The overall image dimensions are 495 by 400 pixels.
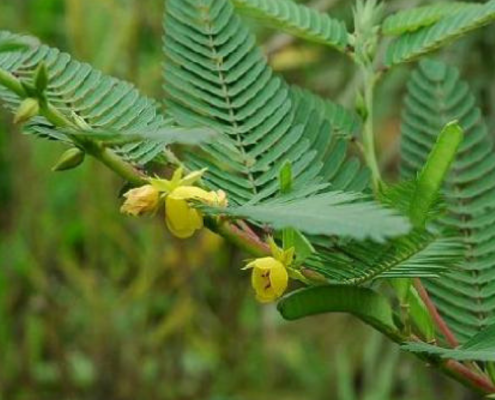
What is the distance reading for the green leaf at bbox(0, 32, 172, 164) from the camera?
493 millimetres

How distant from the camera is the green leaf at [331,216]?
14.5 inches

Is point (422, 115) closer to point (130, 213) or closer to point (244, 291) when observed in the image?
point (130, 213)

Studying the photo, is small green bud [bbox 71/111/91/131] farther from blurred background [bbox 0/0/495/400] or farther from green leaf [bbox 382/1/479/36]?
blurred background [bbox 0/0/495/400]

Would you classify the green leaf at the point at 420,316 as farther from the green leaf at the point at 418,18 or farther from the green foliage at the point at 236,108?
the green leaf at the point at 418,18

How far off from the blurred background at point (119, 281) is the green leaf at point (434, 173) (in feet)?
4.08

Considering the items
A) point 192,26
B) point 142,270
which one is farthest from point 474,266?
point 142,270

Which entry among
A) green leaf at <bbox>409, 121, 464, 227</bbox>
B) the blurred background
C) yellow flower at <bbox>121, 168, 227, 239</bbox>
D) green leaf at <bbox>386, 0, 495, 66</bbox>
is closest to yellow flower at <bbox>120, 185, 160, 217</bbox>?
yellow flower at <bbox>121, 168, 227, 239</bbox>

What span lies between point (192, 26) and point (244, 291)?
130 cm

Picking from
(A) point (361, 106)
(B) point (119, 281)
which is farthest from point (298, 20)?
(B) point (119, 281)

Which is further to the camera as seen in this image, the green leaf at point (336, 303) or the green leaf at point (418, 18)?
the green leaf at point (418, 18)

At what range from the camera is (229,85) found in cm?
57

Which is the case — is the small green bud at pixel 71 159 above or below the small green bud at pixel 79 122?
below

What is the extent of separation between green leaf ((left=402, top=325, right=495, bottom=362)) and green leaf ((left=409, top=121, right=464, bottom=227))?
59 millimetres

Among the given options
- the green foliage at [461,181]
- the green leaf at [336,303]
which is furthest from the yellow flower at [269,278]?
the green foliage at [461,181]
